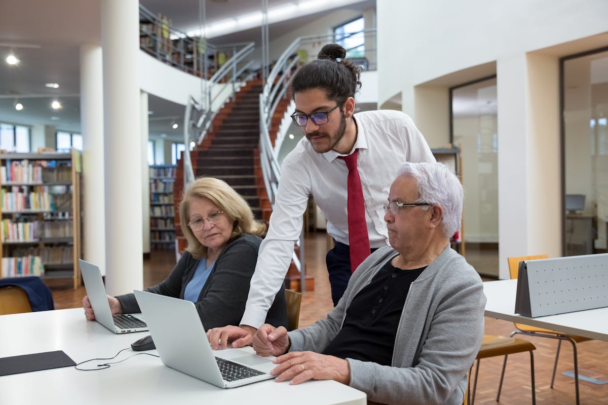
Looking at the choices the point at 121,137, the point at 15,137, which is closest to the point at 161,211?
the point at 15,137

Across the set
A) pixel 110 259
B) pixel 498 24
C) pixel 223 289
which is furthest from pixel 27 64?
pixel 223 289

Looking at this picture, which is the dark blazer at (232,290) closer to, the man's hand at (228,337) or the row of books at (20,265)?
the man's hand at (228,337)

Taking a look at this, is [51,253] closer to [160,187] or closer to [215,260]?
[160,187]

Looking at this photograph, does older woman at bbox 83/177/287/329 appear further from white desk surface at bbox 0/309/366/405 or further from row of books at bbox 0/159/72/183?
row of books at bbox 0/159/72/183

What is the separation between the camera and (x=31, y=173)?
29.1 ft

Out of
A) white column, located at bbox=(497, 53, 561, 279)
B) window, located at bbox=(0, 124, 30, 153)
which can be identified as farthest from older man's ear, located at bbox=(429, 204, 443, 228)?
window, located at bbox=(0, 124, 30, 153)

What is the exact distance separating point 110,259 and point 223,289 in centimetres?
387

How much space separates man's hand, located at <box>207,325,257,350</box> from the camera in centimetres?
188

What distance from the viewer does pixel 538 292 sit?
248 centimetres

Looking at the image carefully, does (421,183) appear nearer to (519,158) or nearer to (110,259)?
(110,259)

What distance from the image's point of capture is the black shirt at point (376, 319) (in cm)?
172

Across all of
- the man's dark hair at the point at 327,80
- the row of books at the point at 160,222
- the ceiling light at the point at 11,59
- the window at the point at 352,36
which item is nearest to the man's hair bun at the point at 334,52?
the man's dark hair at the point at 327,80

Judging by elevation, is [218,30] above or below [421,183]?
above

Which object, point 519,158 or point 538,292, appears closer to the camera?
point 538,292
